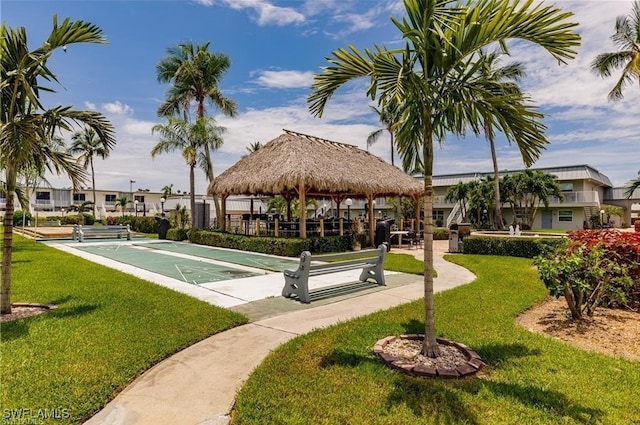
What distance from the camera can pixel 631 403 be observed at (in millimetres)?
3223

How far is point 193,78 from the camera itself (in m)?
24.1

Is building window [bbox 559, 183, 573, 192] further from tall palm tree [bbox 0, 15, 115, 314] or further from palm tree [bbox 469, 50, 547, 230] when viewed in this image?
tall palm tree [bbox 0, 15, 115, 314]

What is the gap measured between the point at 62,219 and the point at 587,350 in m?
47.2

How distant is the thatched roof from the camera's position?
15406 millimetres

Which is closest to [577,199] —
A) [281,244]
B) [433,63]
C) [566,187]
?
[566,187]

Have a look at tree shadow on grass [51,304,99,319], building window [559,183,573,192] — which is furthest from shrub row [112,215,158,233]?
building window [559,183,573,192]

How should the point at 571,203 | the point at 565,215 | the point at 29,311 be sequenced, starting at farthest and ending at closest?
the point at 565,215 < the point at 571,203 < the point at 29,311

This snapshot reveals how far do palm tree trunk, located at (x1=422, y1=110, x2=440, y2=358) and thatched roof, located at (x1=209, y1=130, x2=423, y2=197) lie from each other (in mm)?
10755

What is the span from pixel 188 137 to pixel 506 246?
19186 millimetres

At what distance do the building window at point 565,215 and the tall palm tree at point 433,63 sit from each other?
36704mm

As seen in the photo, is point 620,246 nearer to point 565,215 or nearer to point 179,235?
point 179,235

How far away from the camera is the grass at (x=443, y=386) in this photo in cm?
299

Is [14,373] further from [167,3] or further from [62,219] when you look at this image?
[62,219]

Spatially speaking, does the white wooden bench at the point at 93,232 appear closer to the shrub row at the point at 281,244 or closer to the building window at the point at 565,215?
the shrub row at the point at 281,244
